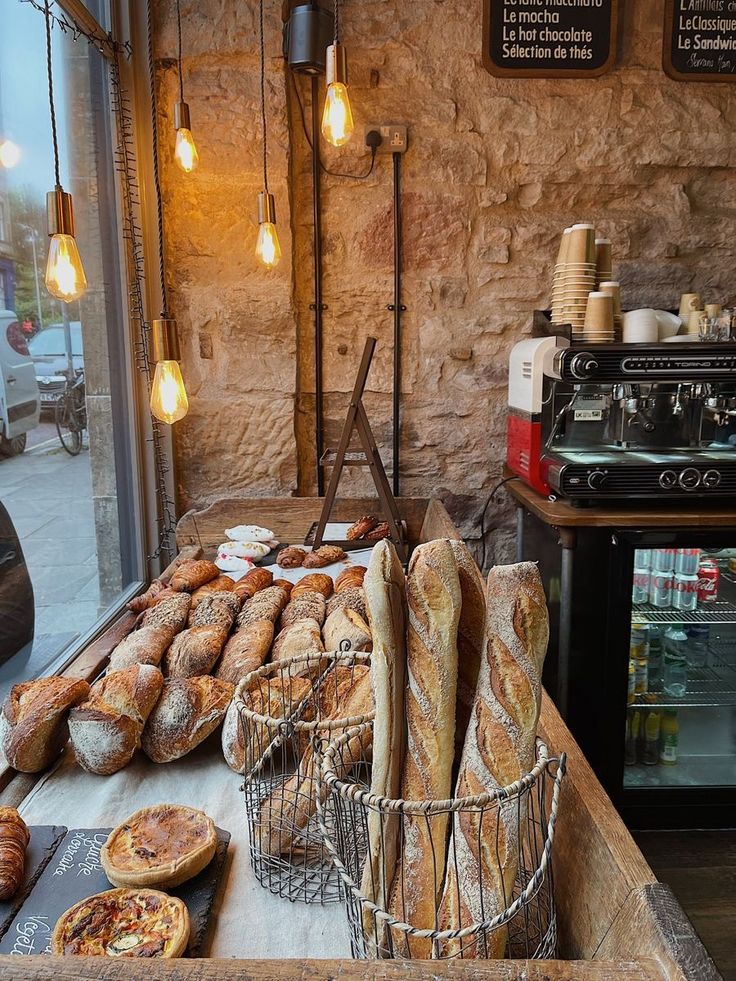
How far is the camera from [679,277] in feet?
10.5

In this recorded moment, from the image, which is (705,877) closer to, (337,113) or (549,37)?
(337,113)

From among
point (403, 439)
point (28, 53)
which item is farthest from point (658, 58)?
point (28, 53)

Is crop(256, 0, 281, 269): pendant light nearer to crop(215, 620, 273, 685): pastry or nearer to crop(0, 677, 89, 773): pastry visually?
crop(215, 620, 273, 685): pastry

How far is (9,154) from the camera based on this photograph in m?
1.89

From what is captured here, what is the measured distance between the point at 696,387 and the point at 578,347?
0.45m

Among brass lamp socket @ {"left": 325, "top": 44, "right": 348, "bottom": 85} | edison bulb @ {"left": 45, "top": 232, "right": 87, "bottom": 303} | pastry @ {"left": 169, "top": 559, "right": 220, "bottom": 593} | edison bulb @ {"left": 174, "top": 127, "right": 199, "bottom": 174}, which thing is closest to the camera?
edison bulb @ {"left": 45, "top": 232, "right": 87, "bottom": 303}

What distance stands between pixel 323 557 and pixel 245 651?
0.92 meters

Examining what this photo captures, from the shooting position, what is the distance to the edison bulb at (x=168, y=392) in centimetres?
204

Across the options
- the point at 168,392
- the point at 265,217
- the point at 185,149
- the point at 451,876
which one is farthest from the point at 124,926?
the point at 185,149

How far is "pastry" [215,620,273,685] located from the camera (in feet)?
4.81

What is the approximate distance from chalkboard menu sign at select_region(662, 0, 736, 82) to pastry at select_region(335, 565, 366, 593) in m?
2.49

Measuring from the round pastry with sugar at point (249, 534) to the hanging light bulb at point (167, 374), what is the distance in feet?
2.35

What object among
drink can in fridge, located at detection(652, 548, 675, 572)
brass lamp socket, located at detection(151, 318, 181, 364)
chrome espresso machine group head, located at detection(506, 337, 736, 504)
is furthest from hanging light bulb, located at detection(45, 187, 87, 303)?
drink can in fridge, located at detection(652, 548, 675, 572)

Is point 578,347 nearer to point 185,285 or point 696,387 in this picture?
point 696,387
